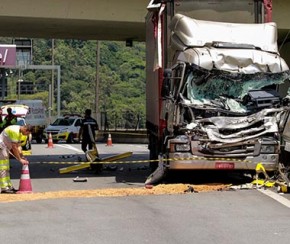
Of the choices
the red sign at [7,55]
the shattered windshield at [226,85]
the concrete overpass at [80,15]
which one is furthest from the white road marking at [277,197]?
the red sign at [7,55]

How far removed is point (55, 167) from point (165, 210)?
34.2 ft

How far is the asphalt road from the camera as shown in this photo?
8344mm

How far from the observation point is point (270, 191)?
1227 centimetres

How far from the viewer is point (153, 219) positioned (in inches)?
379

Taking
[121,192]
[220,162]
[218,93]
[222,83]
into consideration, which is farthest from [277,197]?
[121,192]

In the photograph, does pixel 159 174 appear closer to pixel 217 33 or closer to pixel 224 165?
pixel 224 165

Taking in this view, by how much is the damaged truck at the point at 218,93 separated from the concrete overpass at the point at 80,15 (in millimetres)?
5380

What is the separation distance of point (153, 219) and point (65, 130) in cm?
3164

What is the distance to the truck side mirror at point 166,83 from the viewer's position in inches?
507

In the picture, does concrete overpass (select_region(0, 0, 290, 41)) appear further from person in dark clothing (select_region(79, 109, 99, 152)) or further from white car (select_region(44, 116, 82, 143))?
white car (select_region(44, 116, 82, 143))

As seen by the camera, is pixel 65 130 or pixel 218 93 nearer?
pixel 218 93

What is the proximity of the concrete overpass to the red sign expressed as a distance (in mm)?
27304

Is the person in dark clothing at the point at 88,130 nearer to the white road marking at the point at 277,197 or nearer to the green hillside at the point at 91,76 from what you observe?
the white road marking at the point at 277,197

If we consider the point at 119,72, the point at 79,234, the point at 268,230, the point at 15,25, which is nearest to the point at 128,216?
the point at 79,234
